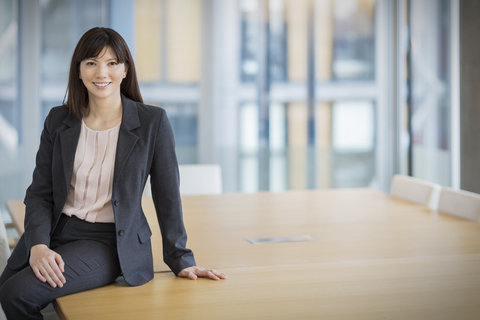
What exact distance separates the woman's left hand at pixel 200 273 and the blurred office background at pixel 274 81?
148 inches

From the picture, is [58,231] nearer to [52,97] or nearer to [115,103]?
[115,103]

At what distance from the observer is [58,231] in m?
1.83

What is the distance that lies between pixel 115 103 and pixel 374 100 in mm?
4622

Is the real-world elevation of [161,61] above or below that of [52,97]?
above

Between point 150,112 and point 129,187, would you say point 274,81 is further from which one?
point 129,187

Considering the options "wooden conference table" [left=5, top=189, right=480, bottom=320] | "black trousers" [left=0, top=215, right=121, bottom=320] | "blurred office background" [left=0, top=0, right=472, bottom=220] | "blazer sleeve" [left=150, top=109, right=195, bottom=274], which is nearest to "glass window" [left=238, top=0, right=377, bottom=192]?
"blurred office background" [left=0, top=0, right=472, bottom=220]

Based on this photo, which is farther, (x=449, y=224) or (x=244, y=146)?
(x=244, y=146)

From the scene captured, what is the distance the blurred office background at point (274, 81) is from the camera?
521cm

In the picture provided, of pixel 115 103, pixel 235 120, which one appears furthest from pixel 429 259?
pixel 235 120

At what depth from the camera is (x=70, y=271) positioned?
1649 mm

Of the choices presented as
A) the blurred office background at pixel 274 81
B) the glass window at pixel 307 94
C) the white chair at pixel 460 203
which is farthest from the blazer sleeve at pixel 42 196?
the glass window at pixel 307 94

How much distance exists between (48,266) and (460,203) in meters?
2.18

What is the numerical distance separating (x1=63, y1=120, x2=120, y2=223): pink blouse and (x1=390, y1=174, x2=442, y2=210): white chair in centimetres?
212

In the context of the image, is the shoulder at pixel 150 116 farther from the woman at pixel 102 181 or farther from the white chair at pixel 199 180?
the white chair at pixel 199 180
